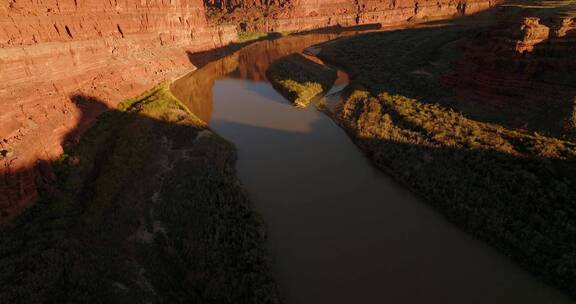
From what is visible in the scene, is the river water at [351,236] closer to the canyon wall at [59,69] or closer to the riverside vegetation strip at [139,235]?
the riverside vegetation strip at [139,235]

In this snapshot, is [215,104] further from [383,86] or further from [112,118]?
[383,86]

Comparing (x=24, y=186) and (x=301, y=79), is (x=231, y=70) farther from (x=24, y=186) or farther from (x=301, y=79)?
(x=24, y=186)

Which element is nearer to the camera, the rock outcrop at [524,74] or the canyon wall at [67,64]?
the canyon wall at [67,64]

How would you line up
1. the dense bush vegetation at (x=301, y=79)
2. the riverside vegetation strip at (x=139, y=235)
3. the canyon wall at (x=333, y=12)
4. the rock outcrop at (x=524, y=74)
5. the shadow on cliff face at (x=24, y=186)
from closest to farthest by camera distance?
the riverside vegetation strip at (x=139, y=235) < the shadow on cliff face at (x=24, y=186) < the rock outcrop at (x=524, y=74) < the dense bush vegetation at (x=301, y=79) < the canyon wall at (x=333, y=12)

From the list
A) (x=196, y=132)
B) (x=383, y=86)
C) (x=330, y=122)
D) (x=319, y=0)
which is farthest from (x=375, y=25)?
(x=196, y=132)

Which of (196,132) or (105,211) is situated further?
(196,132)

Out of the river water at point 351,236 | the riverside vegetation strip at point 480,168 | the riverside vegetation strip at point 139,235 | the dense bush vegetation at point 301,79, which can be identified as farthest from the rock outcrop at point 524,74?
the riverside vegetation strip at point 139,235

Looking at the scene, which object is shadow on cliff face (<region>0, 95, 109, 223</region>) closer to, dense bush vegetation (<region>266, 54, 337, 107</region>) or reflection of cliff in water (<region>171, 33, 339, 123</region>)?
reflection of cliff in water (<region>171, 33, 339, 123</region>)

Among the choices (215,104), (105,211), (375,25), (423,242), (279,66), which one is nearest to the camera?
(423,242)
